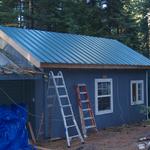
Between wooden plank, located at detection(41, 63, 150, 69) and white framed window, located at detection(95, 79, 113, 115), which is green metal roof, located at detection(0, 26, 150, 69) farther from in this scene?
white framed window, located at detection(95, 79, 113, 115)

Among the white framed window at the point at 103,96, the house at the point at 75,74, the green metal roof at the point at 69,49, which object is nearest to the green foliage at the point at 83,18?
the house at the point at 75,74

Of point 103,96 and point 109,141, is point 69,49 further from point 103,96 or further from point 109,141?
point 109,141

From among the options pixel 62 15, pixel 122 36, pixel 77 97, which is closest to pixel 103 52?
pixel 77 97

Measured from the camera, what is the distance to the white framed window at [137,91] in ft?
60.0

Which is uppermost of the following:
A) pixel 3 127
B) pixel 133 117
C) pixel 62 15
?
pixel 62 15

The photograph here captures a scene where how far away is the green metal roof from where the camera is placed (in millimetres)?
13312

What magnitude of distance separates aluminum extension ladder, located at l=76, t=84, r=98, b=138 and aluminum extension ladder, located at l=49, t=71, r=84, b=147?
0.37m

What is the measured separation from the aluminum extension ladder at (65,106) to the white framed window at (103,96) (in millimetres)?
1781

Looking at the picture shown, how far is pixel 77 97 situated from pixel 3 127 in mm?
4207

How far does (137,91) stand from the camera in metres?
18.7

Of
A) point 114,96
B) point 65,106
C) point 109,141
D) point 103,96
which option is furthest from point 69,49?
point 109,141

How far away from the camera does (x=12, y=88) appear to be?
13812 mm

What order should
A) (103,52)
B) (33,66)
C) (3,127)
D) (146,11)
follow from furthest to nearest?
1. (146,11)
2. (103,52)
3. (33,66)
4. (3,127)

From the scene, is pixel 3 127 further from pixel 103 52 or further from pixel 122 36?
pixel 122 36
